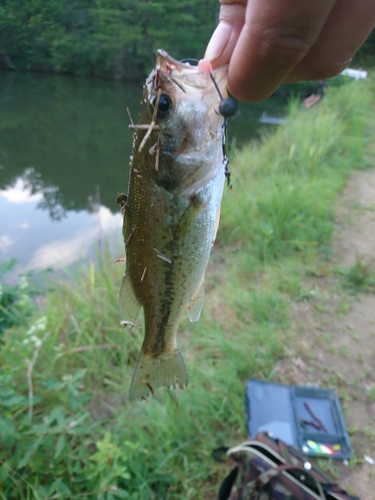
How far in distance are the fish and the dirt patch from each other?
207 centimetres

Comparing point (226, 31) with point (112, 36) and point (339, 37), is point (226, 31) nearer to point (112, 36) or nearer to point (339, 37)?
point (339, 37)

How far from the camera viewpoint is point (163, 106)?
43.3 inches

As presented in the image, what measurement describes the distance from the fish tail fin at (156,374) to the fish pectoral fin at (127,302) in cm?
19

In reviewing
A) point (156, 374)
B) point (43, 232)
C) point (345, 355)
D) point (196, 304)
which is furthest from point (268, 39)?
point (43, 232)

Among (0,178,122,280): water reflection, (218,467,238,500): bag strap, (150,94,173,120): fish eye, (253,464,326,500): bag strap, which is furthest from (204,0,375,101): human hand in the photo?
(0,178,122,280): water reflection

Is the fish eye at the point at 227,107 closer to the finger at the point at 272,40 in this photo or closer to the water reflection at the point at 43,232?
the finger at the point at 272,40

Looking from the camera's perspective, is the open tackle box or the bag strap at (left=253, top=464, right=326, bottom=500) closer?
the bag strap at (left=253, top=464, right=326, bottom=500)

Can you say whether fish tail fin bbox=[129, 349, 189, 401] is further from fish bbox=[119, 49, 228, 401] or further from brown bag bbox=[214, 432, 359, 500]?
brown bag bbox=[214, 432, 359, 500]

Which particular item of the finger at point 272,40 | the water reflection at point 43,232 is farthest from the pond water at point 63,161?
the finger at point 272,40

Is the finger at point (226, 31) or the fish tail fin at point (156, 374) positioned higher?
the finger at point (226, 31)

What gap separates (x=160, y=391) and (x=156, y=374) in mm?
1476

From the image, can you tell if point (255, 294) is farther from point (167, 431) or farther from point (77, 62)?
point (77, 62)

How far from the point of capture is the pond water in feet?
22.4

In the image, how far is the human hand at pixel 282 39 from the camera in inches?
33.3
